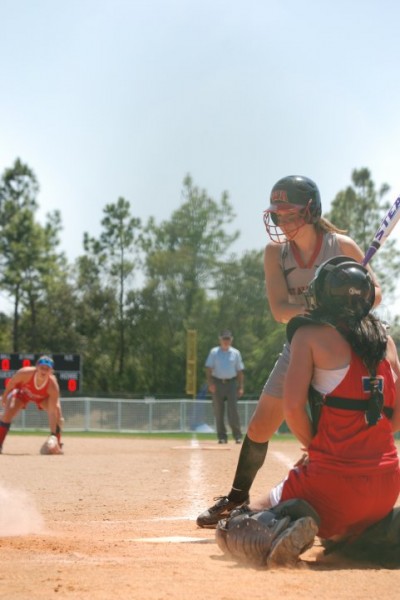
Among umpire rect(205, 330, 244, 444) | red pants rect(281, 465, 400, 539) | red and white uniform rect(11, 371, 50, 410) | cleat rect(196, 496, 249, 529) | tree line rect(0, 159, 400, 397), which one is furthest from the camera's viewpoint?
tree line rect(0, 159, 400, 397)

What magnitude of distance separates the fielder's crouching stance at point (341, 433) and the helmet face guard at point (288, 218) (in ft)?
3.79

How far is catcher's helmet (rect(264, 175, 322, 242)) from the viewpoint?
19.3ft

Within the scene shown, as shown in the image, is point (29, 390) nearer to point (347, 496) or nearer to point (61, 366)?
point (347, 496)

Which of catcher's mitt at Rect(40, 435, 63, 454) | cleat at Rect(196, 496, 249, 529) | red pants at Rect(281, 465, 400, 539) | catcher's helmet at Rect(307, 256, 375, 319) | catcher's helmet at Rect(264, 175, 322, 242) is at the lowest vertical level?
catcher's mitt at Rect(40, 435, 63, 454)

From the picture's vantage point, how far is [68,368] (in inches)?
1157

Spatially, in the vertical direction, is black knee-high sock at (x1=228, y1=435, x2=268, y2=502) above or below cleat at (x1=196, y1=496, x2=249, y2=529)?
above

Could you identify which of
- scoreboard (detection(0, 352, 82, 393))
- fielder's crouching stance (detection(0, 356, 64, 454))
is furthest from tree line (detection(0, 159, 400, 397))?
fielder's crouching stance (detection(0, 356, 64, 454))

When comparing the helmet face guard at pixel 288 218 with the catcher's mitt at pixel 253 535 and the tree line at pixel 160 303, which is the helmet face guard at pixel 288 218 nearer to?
the catcher's mitt at pixel 253 535

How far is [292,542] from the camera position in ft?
14.3

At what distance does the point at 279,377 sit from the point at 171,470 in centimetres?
635

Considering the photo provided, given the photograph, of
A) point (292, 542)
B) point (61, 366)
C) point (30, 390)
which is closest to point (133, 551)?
point (292, 542)

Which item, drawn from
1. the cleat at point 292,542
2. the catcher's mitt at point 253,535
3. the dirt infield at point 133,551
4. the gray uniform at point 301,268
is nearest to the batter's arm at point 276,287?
the gray uniform at point 301,268

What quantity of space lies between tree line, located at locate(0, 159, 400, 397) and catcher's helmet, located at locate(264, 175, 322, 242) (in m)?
49.4

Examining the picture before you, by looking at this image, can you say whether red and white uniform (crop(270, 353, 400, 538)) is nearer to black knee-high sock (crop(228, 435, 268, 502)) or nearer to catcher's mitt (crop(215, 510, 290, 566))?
catcher's mitt (crop(215, 510, 290, 566))
